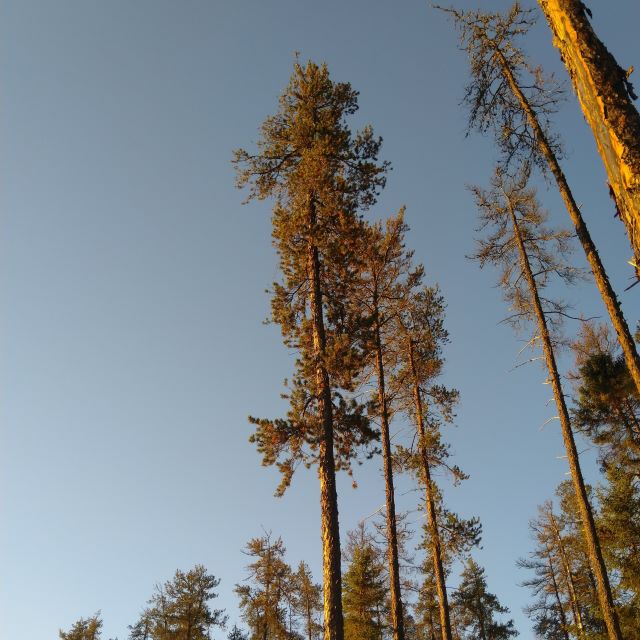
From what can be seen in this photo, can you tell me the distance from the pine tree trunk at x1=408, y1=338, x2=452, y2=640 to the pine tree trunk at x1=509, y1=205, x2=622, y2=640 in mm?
4644

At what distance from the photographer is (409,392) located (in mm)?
19859

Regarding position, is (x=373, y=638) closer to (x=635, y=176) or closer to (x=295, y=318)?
(x=295, y=318)

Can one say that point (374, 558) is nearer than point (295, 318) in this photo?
No

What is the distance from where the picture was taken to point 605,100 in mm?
5508

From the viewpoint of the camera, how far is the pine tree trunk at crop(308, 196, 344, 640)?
10719 millimetres

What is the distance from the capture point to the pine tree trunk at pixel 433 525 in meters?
16.6

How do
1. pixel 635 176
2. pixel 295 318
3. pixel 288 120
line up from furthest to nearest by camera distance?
1. pixel 288 120
2. pixel 295 318
3. pixel 635 176

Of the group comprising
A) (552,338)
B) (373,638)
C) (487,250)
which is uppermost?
(487,250)

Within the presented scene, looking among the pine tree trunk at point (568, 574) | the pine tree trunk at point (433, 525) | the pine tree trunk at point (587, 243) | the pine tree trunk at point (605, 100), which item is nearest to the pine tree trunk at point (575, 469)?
the pine tree trunk at point (433, 525)


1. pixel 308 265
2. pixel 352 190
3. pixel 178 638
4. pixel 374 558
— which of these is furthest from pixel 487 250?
pixel 178 638

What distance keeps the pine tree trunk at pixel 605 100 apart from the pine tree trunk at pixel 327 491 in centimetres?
840

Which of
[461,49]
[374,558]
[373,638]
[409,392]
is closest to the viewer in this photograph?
[461,49]

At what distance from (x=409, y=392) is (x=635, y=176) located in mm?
15556

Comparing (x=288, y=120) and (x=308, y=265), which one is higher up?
(x=288, y=120)
